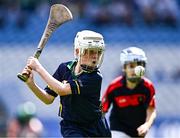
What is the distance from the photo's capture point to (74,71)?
773cm

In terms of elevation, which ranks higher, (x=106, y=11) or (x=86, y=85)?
(x=86, y=85)

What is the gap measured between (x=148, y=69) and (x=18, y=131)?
460 cm

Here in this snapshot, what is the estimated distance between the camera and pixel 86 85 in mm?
7570

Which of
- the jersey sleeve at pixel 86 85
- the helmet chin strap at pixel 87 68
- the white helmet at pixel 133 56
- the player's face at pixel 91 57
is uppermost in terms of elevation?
the player's face at pixel 91 57

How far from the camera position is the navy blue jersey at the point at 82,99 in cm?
757

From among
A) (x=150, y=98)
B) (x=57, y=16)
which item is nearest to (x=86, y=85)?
(x=57, y=16)

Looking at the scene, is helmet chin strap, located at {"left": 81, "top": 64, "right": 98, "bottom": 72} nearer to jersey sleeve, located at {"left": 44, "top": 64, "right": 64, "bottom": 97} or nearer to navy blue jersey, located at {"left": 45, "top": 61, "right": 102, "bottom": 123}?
navy blue jersey, located at {"left": 45, "top": 61, "right": 102, "bottom": 123}

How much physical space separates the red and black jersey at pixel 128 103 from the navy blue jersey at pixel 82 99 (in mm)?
2245

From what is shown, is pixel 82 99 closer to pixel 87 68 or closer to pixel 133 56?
pixel 87 68

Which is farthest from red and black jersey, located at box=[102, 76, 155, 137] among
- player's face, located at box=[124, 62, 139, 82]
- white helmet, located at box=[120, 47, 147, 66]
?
white helmet, located at box=[120, 47, 147, 66]

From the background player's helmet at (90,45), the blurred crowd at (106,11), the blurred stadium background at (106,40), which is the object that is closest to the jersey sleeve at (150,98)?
the background player's helmet at (90,45)

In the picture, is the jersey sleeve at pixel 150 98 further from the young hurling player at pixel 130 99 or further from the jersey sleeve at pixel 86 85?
the jersey sleeve at pixel 86 85

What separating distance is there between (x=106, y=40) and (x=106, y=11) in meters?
1.04

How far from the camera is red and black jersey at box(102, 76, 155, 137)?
995 centimetres
